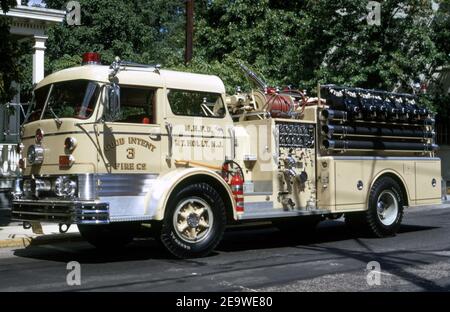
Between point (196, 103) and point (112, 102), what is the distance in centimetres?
155

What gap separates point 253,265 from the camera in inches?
333

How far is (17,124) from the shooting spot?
1864cm

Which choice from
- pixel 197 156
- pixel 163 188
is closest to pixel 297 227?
pixel 197 156

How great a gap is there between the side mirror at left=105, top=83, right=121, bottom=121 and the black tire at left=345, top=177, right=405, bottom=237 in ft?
16.2

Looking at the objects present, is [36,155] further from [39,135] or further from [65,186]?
[65,186]

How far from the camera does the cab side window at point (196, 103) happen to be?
9.17m

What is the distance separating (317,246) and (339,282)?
3.29 meters

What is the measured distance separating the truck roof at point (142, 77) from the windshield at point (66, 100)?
0.09m

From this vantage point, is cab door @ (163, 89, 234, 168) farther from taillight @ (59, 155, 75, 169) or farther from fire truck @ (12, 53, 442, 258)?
taillight @ (59, 155, 75, 169)

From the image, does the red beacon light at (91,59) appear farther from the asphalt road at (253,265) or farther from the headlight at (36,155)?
the asphalt road at (253,265)

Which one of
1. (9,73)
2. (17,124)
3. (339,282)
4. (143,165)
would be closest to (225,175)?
(143,165)
